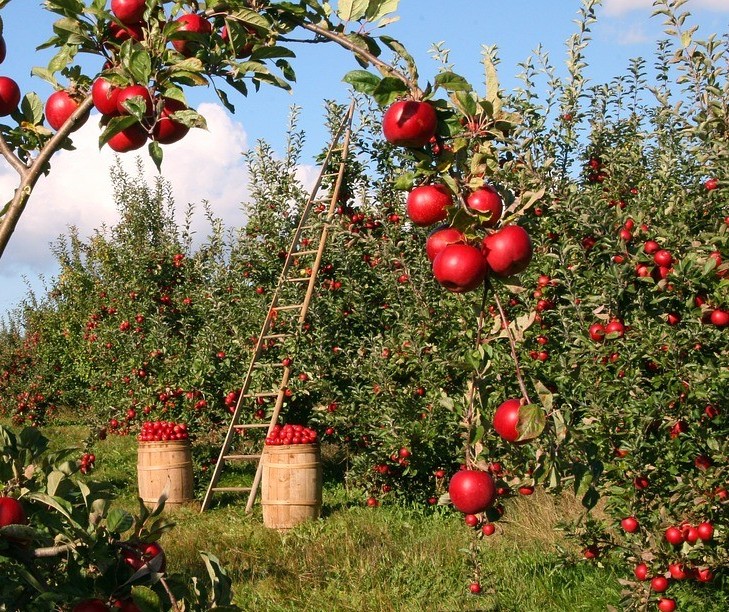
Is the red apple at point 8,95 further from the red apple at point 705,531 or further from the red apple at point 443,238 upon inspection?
the red apple at point 705,531

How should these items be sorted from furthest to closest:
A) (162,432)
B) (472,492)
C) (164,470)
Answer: (162,432) → (164,470) → (472,492)

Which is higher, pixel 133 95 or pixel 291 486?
pixel 133 95

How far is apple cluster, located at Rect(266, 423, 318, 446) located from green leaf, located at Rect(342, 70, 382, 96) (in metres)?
5.55

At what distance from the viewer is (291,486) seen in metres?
6.43

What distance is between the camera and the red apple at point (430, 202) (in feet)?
4.38

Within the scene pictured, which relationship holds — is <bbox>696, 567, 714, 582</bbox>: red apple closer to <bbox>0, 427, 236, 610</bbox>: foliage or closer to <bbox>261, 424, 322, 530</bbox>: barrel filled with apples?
<bbox>0, 427, 236, 610</bbox>: foliage

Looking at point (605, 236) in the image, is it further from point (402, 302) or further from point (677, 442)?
point (402, 302)

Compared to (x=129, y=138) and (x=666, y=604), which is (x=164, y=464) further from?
(x=129, y=138)

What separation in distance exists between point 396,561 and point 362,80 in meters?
4.18

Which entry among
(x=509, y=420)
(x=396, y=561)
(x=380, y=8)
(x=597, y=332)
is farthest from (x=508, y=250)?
(x=396, y=561)

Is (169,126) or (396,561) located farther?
(396,561)

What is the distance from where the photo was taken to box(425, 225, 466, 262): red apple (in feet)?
4.18

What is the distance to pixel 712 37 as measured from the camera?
387 centimetres

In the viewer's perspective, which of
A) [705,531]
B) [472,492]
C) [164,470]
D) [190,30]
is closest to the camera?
[190,30]
